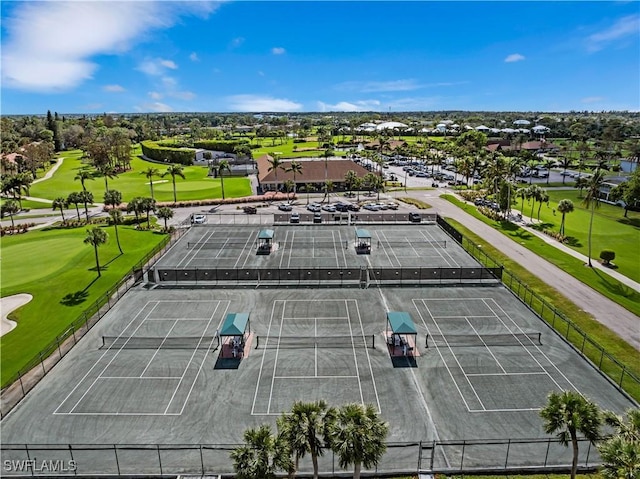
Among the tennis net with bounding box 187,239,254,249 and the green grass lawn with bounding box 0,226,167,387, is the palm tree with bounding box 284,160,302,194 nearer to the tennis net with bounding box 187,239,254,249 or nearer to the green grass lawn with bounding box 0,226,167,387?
the tennis net with bounding box 187,239,254,249

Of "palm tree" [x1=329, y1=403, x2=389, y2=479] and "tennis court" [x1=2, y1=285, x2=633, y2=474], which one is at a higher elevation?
"palm tree" [x1=329, y1=403, x2=389, y2=479]

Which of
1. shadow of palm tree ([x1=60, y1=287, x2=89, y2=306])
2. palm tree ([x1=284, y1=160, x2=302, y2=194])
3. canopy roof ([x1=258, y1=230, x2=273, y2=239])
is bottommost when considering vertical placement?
shadow of palm tree ([x1=60, y1=287, x2=89, y2=306])

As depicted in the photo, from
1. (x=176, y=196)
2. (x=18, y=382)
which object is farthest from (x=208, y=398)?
(x=176, y=196)

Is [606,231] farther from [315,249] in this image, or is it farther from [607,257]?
[315,249]

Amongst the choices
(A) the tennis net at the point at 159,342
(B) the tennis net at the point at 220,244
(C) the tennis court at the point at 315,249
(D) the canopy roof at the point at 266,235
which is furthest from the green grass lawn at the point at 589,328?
(B) the tennis net at the point at 220,244

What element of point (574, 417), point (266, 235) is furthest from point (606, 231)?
point (574, 417)

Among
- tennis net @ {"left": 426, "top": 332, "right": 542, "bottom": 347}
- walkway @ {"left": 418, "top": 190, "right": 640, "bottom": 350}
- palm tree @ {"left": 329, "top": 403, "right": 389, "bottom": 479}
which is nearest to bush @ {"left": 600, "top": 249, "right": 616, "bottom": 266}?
walkway @ {"left": 418, "top": 190, "right": 640, "bottom": 350}

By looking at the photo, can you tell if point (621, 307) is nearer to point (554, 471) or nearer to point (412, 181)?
point (554, 471)
